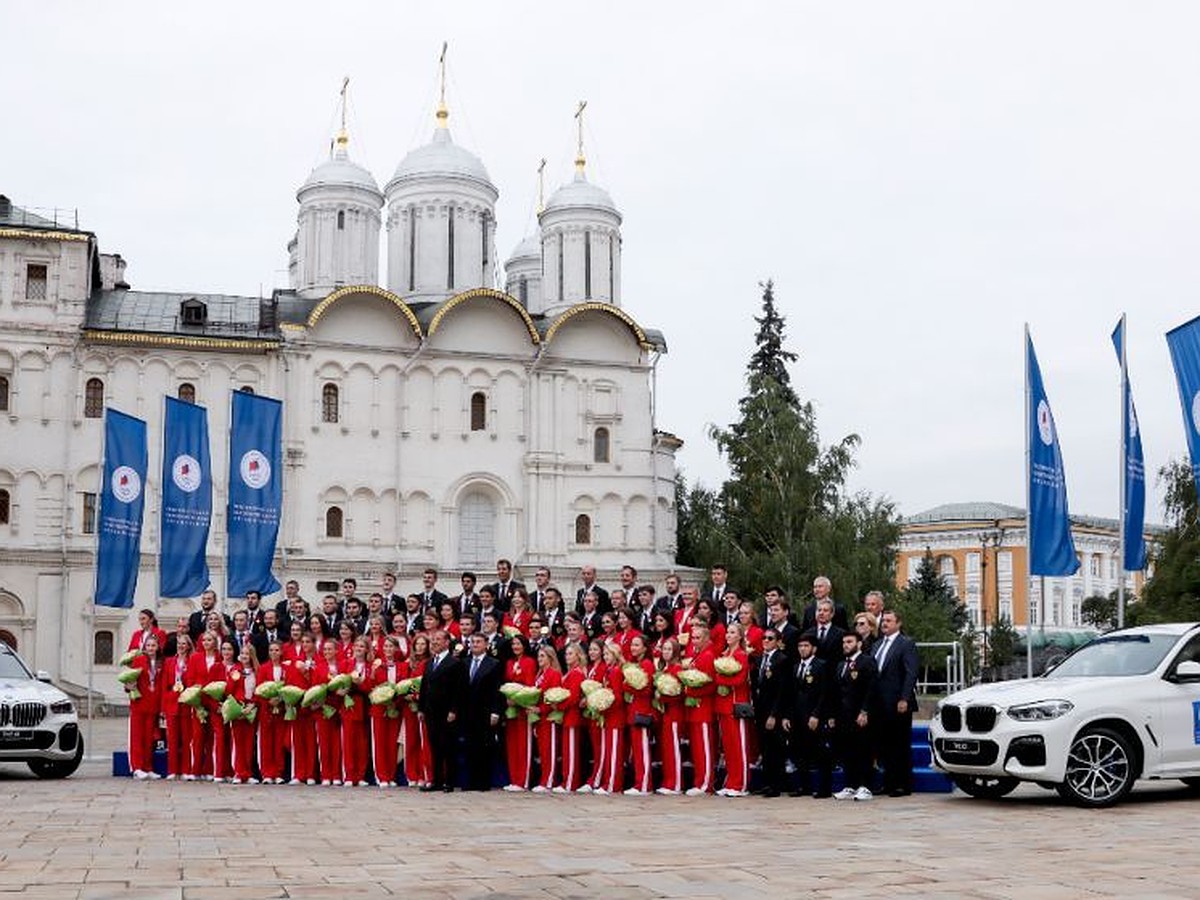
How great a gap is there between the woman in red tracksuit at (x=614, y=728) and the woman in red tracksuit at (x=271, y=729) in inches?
170

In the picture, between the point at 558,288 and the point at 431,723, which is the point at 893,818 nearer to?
the point at 431,723

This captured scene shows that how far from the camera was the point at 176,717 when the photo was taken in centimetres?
1903

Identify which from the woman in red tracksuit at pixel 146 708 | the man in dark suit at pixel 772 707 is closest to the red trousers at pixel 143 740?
the woman in red tracksuit at pixel 146 708

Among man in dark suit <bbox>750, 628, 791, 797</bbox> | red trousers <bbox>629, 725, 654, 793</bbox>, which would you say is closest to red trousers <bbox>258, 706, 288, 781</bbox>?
red trousers <bbox>629, 725, 654, 793</bbox>

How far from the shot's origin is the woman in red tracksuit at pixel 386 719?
1750 cm

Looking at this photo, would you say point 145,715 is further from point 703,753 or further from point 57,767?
point 703,753

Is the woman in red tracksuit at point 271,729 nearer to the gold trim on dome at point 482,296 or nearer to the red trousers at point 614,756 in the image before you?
the red trousers at point 614,756

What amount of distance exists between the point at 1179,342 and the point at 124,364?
34251 millimetres

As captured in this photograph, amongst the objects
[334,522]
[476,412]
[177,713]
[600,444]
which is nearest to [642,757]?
[177,713]

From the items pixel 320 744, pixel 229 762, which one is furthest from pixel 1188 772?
pixel 229 762

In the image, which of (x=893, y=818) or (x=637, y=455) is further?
(x=637, y=455)

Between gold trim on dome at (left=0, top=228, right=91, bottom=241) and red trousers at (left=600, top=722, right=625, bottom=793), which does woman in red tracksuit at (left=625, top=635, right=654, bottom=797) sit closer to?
red trousers at (left=600, top=722, right=625, bottom=793)

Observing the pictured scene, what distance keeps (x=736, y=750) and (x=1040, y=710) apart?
3.53m

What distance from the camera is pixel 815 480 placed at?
5166 centimetres
